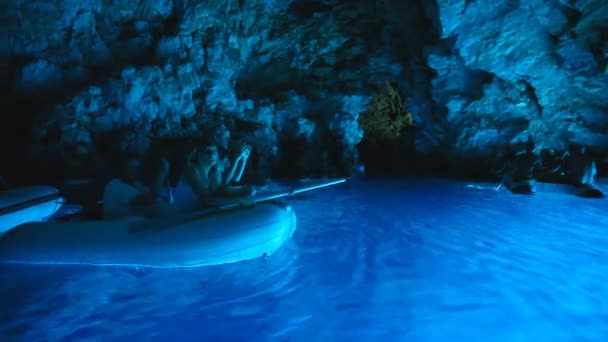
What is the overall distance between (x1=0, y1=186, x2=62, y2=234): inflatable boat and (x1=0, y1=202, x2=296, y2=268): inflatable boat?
3.35ft

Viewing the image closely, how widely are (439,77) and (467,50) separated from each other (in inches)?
80.1

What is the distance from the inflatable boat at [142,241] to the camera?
3.87m

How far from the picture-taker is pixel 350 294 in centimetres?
334

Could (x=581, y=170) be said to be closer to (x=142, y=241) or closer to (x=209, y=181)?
(x=209, y=181)

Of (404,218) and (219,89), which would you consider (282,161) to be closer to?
(219,89)

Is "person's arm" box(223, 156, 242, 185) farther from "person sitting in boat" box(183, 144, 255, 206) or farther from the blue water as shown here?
the blue water

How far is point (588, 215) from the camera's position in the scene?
6.81 metres

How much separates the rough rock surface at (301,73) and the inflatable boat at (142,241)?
711 cm

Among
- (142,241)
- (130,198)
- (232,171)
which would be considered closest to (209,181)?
(232,171)

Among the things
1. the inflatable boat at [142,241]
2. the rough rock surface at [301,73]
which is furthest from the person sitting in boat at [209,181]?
the rough rock surface at [301,73]

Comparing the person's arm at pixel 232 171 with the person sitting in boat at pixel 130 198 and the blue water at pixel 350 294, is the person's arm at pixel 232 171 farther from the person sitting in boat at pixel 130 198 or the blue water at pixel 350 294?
the blue water at pixel 350 294

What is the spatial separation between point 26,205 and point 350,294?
4979 millimetres

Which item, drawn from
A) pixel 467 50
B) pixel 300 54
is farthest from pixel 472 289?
pixel 300 54

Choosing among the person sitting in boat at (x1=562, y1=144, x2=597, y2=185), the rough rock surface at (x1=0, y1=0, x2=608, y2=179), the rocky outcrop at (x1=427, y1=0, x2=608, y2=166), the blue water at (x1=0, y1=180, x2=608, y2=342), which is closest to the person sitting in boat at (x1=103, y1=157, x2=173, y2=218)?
the blue water at (x1=0, y1=180, x2=608, y2=342)
